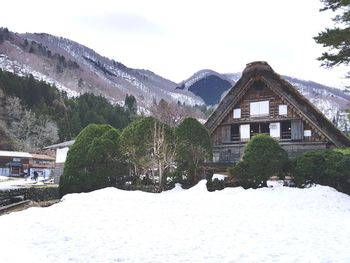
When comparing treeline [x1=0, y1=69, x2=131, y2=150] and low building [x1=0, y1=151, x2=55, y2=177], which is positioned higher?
treeline [x1=0, y1=69, x2=131, y2=150]

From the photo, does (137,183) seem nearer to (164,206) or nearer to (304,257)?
(164,206)

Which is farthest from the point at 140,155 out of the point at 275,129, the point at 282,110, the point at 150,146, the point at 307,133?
the point at 307,133

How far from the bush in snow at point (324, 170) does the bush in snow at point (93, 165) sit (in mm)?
10106

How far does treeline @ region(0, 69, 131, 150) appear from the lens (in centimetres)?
8975

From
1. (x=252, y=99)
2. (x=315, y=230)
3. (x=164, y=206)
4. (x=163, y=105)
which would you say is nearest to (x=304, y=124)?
(x=252, y=99)

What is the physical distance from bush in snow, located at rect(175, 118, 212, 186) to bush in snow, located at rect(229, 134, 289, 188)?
9.60 feet

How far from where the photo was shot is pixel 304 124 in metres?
26.6

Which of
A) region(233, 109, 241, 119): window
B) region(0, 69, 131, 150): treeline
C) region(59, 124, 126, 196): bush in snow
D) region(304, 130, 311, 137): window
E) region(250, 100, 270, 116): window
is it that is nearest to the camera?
region(59, 124, 126, 196): bush in snow

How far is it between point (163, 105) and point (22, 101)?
48444 mm

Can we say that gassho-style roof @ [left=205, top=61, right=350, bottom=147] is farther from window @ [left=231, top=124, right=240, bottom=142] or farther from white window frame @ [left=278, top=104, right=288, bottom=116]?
window @ [left=231, top=124, right=240, bottom=142]

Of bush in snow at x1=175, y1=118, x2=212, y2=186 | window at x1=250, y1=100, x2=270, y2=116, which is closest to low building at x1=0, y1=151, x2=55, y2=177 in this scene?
window at x1=250, y1=100, x2=270, y2=116

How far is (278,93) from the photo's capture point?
27.0 meters

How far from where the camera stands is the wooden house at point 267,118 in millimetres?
25719

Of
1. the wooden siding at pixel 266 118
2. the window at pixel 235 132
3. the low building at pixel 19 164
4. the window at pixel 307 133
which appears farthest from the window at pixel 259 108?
the low building at pixel 19 164
